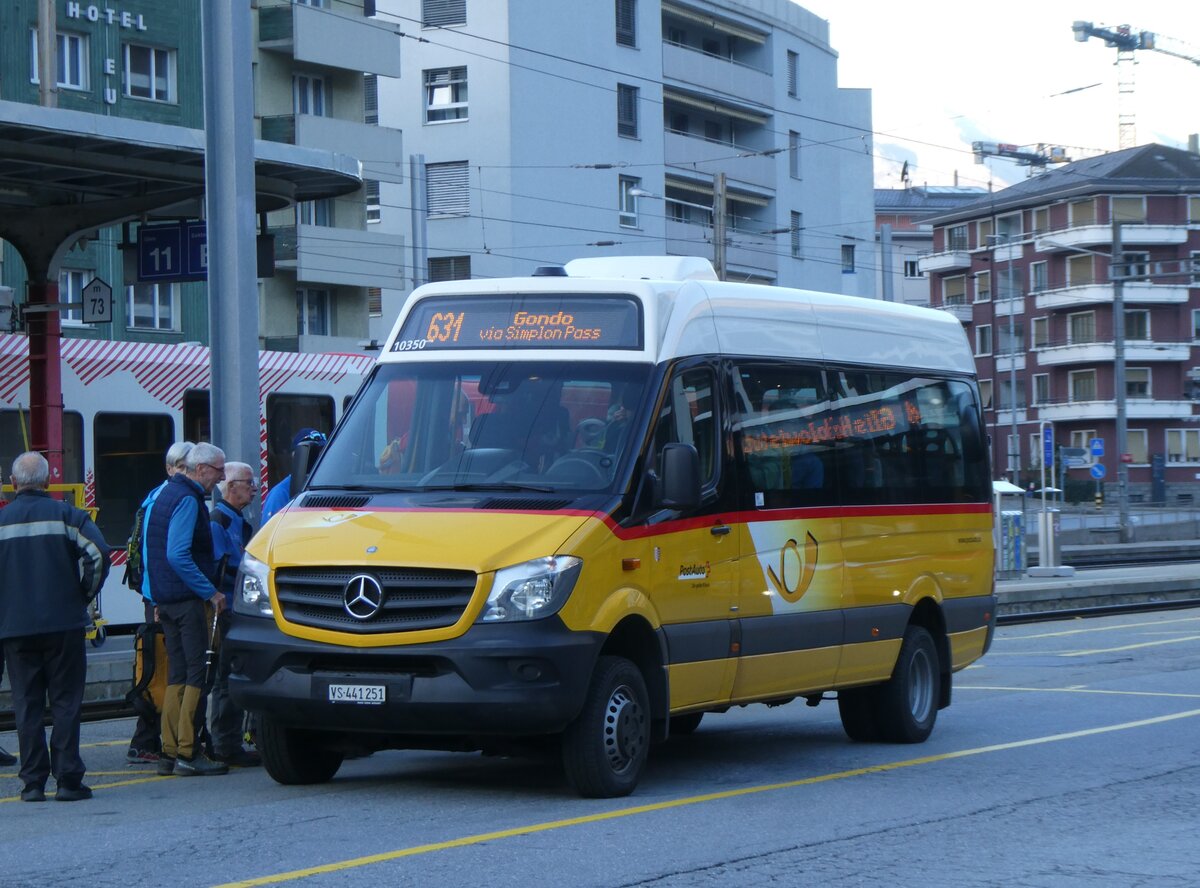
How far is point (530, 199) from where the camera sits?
58375 millimetres

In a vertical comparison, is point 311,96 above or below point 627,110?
below

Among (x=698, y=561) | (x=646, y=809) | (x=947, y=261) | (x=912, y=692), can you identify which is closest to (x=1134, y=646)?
(x=912, y=692)

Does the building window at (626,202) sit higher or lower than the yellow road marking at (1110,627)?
higher

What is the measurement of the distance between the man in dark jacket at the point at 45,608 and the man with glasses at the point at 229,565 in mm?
1154

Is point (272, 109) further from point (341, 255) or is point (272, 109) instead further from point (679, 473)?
point (679, 473)

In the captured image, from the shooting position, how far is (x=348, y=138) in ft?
172

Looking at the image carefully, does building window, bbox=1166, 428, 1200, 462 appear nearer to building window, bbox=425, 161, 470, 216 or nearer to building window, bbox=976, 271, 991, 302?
building window, bbox=976, 271, 991, 302

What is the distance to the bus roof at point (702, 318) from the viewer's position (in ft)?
34.1

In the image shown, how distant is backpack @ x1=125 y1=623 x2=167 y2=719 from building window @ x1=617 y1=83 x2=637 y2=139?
172 ft

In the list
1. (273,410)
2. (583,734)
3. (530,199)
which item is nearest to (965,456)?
(583,734)

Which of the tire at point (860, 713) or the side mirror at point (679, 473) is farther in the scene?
the tire at point (860, 713)

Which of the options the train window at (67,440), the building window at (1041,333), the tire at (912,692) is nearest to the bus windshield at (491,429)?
the tire at (912,692)

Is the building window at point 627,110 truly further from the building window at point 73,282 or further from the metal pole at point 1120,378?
the building window at point 73,282

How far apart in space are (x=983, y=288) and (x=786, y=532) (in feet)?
305
